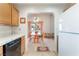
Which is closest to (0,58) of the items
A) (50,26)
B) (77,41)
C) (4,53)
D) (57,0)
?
(57,0)

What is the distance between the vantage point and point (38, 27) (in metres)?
14.7

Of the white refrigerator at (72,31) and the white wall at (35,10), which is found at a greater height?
the white wall at (35,10)

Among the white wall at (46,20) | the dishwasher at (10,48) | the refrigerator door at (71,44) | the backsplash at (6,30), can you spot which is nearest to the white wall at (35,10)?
the backsplash at (6,30)

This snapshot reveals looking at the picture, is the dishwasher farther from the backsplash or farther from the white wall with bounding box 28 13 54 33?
the white wall with bounding box 28 13 54 33

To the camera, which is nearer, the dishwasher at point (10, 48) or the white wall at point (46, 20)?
the dishwasher at point (10, 48)

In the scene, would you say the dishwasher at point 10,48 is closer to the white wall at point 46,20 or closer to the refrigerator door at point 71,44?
the refrigerator door at point 71,44

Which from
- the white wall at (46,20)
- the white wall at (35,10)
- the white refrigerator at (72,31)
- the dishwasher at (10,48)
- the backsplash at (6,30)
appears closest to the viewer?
the white refrigerator at (72,31)

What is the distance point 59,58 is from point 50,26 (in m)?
13.5

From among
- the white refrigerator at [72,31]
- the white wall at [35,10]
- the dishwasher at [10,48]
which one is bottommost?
the dishwasher at [10,48]

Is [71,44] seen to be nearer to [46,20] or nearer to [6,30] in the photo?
[6,30]

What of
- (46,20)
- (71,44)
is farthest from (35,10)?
(46,20)

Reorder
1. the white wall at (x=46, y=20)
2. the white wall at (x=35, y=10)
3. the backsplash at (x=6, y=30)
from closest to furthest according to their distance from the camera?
1. the backsplash at (x=6, y=30)
2. the white wall at (x=35, y=10)
3. the white wall at (x=46, y=20)

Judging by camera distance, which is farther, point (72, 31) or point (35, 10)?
point (35, 10)

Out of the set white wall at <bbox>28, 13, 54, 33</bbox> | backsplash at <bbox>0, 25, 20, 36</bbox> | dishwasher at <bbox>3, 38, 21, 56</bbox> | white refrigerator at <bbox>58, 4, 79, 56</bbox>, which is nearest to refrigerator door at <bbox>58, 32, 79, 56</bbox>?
white refrigerator at <bbox>58, 4, 79, 56</bbox>
